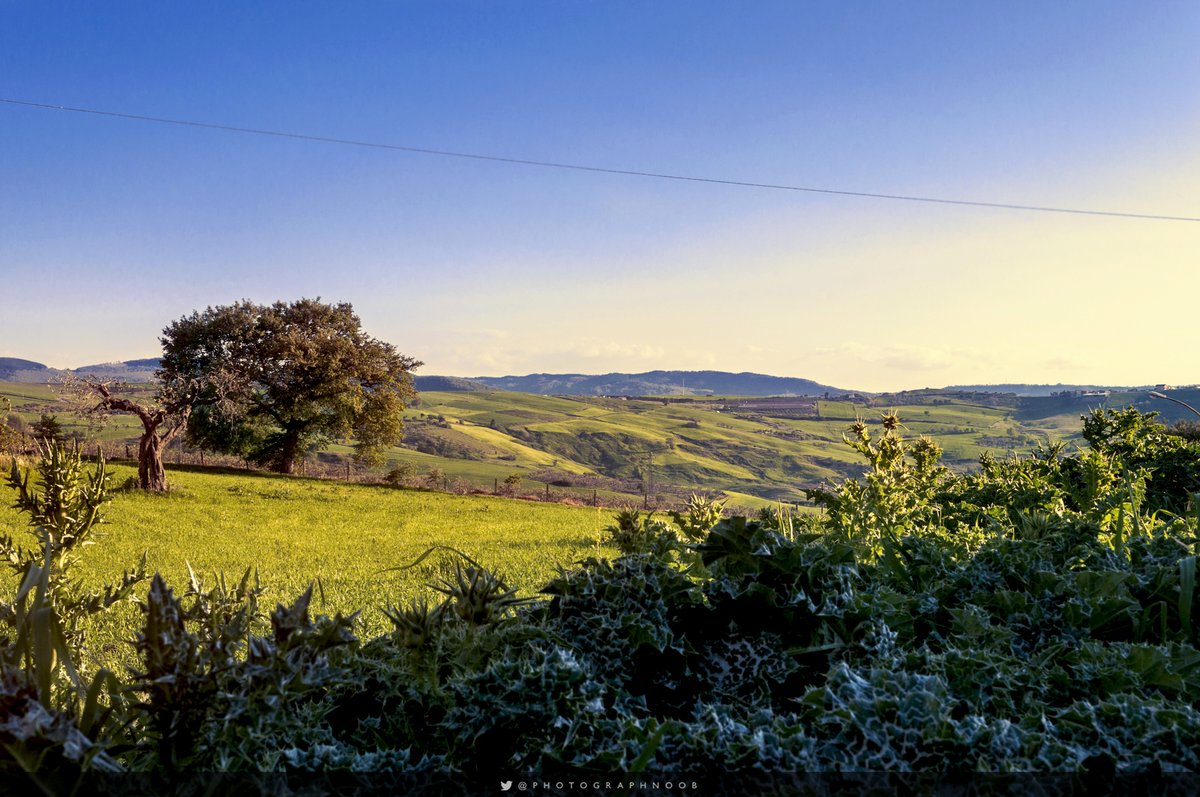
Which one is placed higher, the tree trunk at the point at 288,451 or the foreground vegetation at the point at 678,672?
the foreground vegetation at the point at 678,672

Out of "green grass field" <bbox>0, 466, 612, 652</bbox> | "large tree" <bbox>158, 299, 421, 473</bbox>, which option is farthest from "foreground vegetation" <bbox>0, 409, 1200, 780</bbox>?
"large tree" <bbox>158, 299, 421, 473</bbox>

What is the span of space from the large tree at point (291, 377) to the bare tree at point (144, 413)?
968cm

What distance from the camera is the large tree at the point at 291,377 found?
5025 centimetres

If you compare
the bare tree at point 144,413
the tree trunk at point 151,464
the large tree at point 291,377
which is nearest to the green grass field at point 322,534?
the tree trunk at point 151,464

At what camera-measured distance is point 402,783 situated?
988 mm

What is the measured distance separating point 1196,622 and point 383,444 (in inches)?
2292

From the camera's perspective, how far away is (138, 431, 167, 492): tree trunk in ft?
113

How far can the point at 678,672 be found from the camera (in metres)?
1.34

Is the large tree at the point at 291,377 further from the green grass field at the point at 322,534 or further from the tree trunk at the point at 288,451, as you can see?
the green grass field at the point at 322,534

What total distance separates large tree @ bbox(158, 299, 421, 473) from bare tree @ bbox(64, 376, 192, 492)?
9.68 m

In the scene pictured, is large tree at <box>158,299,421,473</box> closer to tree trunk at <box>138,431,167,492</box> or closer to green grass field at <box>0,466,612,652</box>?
green grass field at <box>0,466,612,652</box>

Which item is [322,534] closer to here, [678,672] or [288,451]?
[678,672]

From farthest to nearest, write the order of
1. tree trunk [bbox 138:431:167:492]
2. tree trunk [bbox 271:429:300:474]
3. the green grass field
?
tree trunk [bbox 271:429:300:474]
tree trunk [bbox 138:431:167:492]
the green grass field

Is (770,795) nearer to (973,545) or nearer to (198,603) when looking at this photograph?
(198,603)
